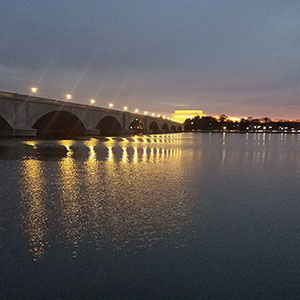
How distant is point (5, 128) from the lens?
2047 inches

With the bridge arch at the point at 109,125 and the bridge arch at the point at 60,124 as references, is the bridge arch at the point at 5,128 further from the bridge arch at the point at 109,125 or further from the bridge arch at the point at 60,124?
the bridge arch at the point at 109,125

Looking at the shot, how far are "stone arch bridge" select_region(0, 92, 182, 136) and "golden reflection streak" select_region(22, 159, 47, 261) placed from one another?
126ft

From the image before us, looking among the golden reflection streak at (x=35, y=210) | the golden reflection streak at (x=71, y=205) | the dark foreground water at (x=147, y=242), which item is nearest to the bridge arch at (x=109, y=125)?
the golden reflection streak at (x=71, y=205)

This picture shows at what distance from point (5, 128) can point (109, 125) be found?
4689 centimetres

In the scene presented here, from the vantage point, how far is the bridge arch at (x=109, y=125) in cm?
9159

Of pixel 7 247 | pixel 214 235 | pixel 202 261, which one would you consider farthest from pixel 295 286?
pixel 7 247

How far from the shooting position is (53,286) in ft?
14.3

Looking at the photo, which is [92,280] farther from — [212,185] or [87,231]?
[212,185]

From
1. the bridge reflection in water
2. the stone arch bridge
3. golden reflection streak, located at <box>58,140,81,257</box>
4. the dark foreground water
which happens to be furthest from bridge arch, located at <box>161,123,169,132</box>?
the dark foreground water

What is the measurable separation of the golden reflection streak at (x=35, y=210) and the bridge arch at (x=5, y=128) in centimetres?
4079

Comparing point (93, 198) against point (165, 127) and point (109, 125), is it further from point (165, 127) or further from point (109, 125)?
point (165, 127)

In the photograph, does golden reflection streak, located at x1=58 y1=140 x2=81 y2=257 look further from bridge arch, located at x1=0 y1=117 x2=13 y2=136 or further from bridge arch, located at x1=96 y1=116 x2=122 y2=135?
bridge arch, located at x1=96 y1=116 x2=122 y2=135

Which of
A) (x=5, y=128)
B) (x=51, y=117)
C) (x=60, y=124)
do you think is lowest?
(x=5, y=128)

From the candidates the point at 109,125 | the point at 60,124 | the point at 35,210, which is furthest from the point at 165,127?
the point at 35,210
